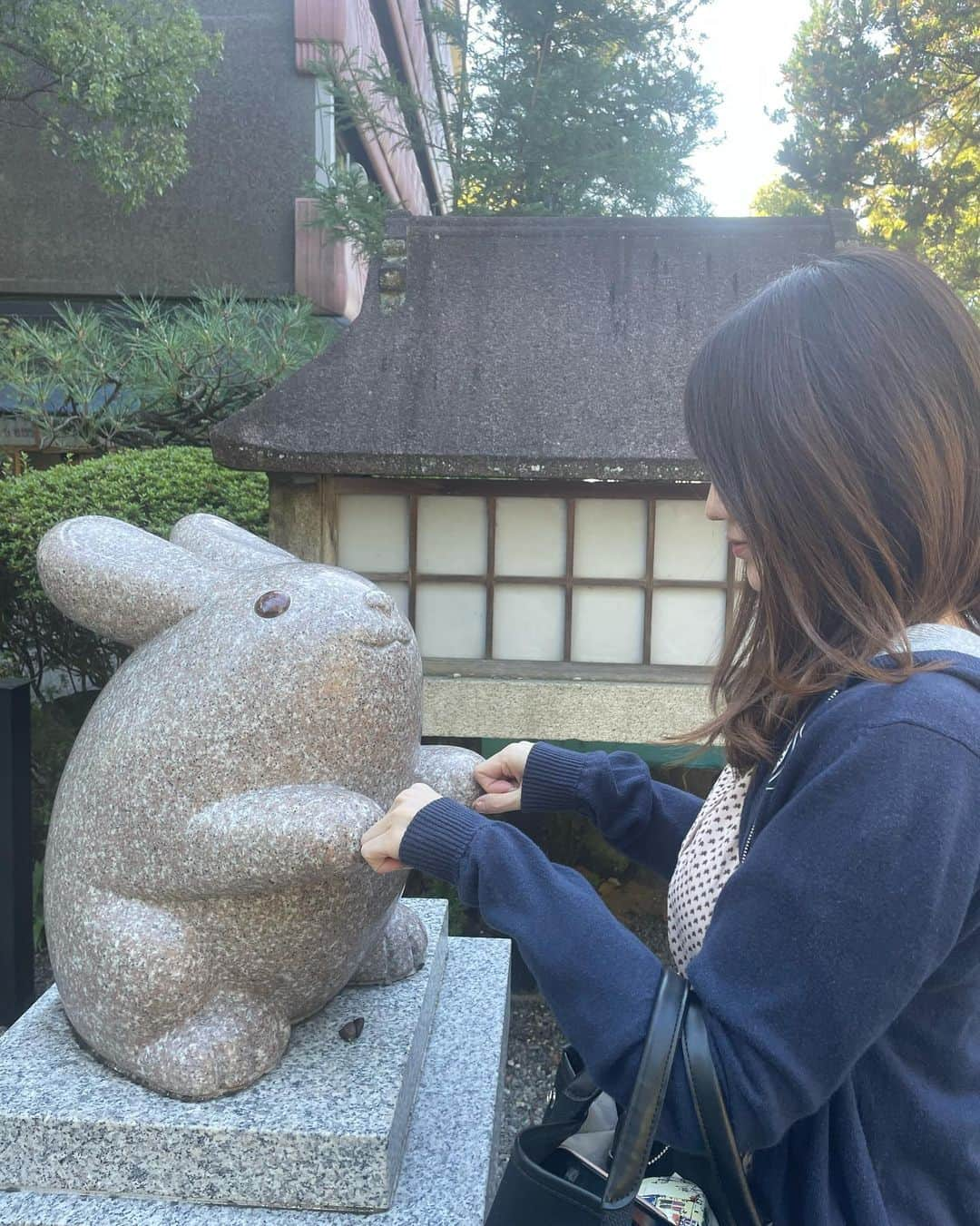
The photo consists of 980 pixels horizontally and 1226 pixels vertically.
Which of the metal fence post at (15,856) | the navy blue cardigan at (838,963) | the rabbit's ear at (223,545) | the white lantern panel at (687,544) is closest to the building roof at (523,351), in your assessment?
the white lantern panel at (687,544)

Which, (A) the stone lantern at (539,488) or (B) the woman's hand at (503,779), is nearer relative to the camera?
(B) the woman's hand at (503,779)

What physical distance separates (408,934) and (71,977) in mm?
961

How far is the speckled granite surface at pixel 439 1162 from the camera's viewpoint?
222cm

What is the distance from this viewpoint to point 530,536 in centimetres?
420

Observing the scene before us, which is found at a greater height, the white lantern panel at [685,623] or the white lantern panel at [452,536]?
the white lantern panel at [452,536]

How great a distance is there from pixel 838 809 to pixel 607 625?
306 centimetres

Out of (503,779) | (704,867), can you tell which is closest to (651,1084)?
(704,867)

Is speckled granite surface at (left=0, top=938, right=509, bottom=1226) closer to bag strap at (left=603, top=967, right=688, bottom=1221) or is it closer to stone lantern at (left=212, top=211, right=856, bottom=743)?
bag strap at (left=603, top=967, right=688, bottom=1221)

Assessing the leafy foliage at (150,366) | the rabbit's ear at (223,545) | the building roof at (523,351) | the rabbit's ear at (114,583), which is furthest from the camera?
the leafy foliage at (150,366)

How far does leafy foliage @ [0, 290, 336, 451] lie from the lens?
4.15m

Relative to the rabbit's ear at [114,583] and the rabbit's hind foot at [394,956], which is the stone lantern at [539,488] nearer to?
the rabbit's hind foot at [394,956]

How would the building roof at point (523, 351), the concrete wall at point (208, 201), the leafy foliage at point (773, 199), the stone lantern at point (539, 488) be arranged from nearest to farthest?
the building roof at point (523, 351) < the stone lantern at point (539, 488) < the concrete wall at point (208, 201) < the leafy foliage at point (773, 199)

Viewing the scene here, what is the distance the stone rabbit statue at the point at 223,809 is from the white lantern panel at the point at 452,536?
1694 millimetres

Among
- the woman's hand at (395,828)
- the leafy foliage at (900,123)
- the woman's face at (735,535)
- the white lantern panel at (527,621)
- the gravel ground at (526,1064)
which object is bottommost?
the gravel ground at (526,1064)
